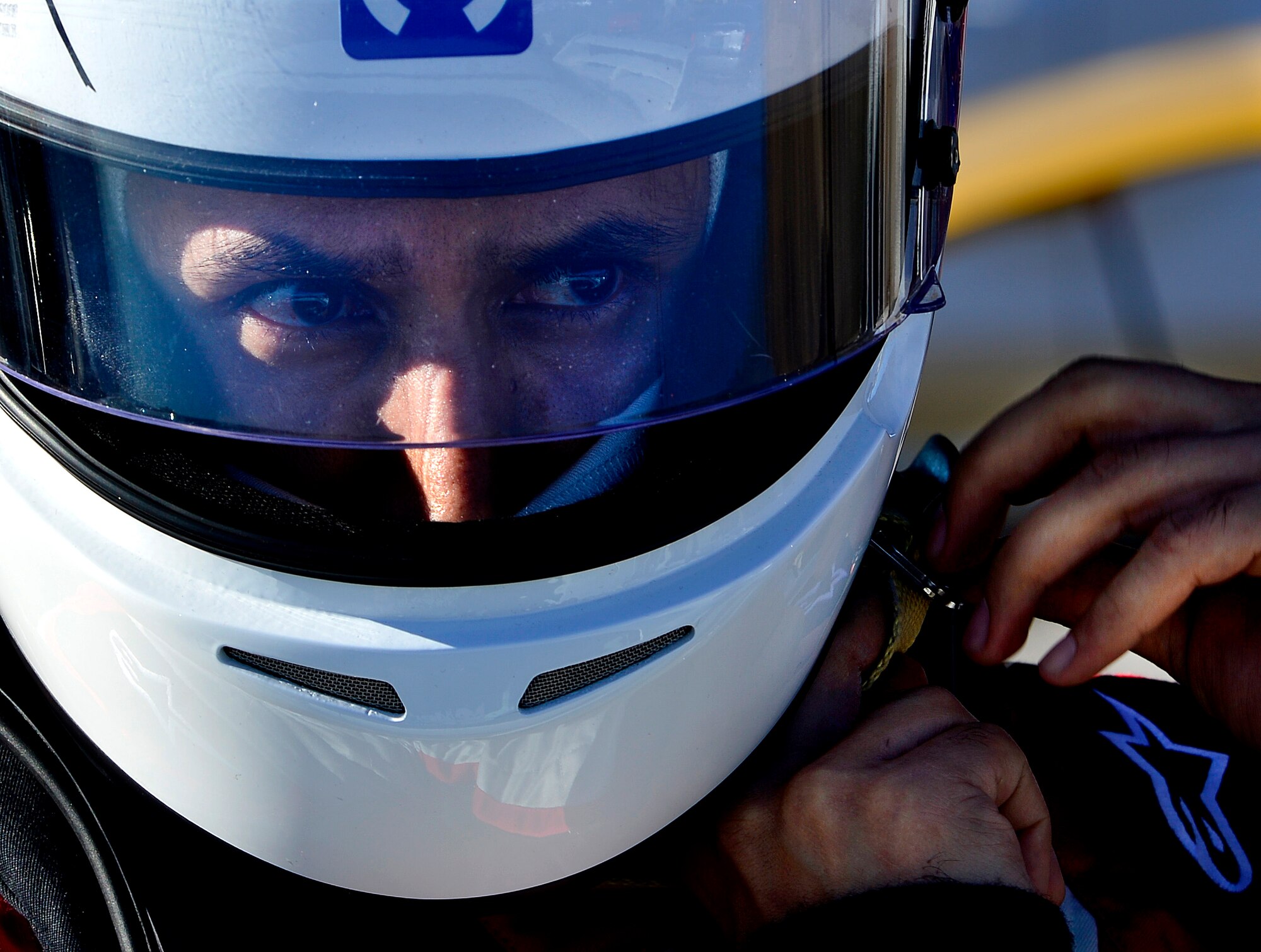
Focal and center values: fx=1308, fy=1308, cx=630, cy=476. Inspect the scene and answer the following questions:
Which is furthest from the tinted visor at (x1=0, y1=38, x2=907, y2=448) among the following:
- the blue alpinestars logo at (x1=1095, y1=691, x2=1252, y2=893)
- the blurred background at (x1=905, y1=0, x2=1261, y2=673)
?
the blurred background at (x1=905, y1=0, x2=1261, y2=673)

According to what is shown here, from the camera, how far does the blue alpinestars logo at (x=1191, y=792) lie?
1.06m

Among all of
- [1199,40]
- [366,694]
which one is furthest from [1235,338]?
[366,694]

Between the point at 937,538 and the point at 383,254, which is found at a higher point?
the point at 383,254

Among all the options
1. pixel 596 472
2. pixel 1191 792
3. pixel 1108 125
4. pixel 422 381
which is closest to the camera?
pixel 422 381

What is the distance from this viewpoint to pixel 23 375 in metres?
0.81

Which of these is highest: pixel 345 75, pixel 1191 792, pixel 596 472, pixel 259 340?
pixel 345 75

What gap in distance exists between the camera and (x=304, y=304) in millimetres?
793

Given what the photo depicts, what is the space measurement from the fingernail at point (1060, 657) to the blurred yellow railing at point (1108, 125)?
1.74 meters

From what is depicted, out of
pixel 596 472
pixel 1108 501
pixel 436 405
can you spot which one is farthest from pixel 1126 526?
pixel 436 405

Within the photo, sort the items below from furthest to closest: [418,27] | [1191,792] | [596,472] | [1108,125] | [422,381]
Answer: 1. [1108,125]
2. [1191,792]
3. [596,472]
4. [422,381]
5. [418,27]

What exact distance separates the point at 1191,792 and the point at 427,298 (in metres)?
0.79

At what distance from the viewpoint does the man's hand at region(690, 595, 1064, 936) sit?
0.88m

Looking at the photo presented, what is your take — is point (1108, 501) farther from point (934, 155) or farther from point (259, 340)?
point (259, 340)

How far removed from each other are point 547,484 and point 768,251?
8.6 inches
